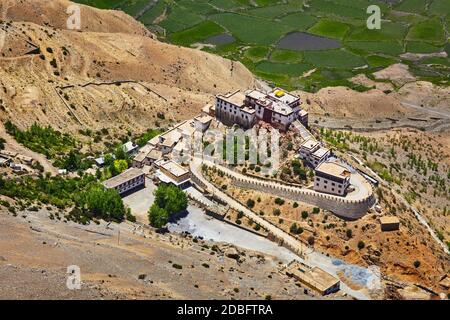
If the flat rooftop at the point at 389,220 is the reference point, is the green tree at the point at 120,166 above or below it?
above

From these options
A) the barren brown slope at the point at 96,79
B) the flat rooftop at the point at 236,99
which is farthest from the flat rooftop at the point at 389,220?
the barren brown slope at the point at 96,79

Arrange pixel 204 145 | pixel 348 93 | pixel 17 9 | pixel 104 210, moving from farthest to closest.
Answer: pixel 348 93 → pixel 17 9 → pixel 204 145 → pixel 104 210

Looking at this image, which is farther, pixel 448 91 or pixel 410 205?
pixel 448 91

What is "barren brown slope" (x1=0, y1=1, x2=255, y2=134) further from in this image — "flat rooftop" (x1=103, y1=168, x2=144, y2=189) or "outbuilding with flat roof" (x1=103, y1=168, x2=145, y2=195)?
"outbuilding with flat roof" (x1=103, y1=168, x2=145, y2=195)

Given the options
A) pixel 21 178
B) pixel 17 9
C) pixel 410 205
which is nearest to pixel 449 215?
pixel 410 205

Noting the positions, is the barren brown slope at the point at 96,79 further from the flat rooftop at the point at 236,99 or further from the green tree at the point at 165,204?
the green tree at the point at 165,204

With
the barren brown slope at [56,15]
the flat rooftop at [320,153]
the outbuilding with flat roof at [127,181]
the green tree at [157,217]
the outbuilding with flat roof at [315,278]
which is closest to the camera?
the outbuilding with flat roof at [315,278]

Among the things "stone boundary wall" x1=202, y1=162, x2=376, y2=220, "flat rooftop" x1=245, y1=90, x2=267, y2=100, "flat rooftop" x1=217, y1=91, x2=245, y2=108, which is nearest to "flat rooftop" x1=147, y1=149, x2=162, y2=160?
"flat rooftop" x1=217, y1=91, x2=245, y2=108

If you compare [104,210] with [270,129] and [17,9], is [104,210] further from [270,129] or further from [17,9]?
[17,9]

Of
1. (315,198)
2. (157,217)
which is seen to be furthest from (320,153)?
(157,217)
